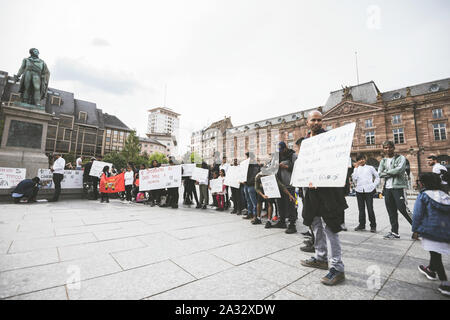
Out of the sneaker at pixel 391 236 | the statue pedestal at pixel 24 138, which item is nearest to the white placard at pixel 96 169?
the statue pedestal at pixel 24 138

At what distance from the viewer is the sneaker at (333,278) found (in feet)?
6.95

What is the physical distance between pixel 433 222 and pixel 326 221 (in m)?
1.27

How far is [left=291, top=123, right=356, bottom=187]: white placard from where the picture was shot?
225 centimetres

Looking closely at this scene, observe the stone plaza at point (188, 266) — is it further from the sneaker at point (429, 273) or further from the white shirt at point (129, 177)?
the white shirt at point (129, 177)

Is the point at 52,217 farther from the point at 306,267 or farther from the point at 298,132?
the point at 298,132

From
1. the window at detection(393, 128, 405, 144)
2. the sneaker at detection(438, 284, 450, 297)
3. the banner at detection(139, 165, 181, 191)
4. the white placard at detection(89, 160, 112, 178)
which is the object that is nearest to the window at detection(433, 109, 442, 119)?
the window at detection(393, 128, 405, 144)

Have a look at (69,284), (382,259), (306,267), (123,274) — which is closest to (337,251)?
(306,267)

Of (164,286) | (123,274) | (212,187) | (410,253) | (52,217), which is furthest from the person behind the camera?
(212,187)

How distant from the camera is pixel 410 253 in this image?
10.5 ft

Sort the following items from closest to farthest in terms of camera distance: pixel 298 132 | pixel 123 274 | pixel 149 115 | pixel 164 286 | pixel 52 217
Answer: pixel 164 286, pixel 123 274, pixel 52 217, pixel 298 132, pixel 149 115

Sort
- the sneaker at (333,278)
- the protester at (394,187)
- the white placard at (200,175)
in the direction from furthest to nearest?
the white placard at (200,175)
the protester at (394,187)
the sneaker at (333,278)

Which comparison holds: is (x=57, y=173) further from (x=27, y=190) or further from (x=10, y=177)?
(x=10, y=177)

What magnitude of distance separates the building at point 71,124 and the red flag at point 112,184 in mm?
51171

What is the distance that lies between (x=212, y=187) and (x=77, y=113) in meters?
61.8
